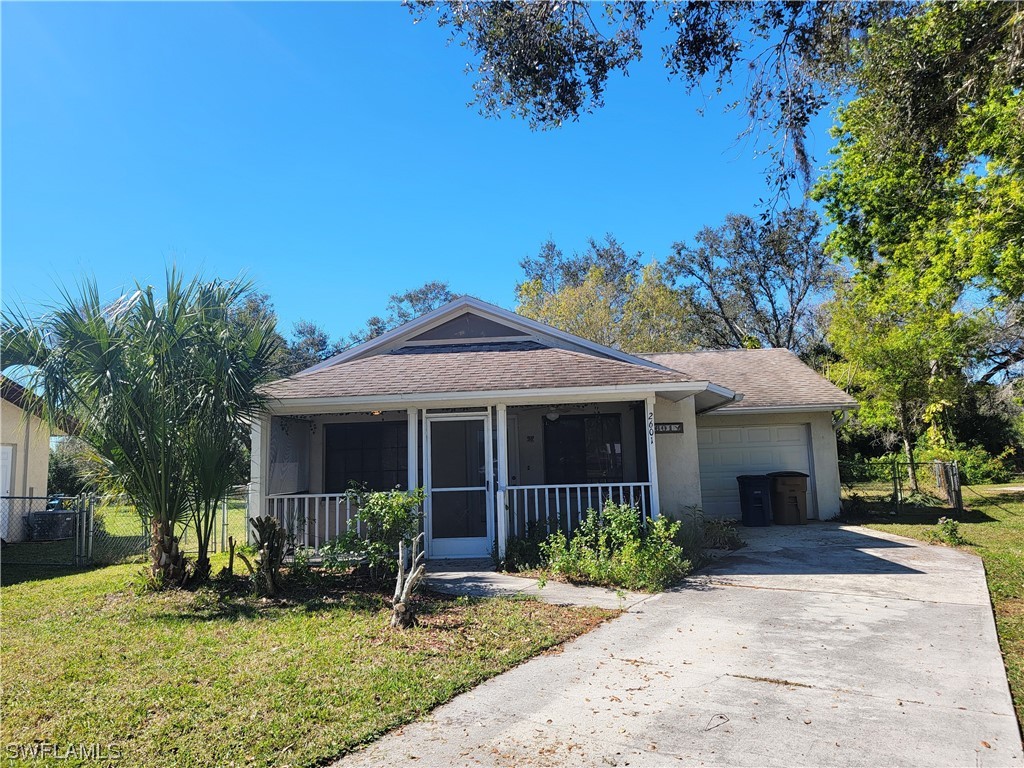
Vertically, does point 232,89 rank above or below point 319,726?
above

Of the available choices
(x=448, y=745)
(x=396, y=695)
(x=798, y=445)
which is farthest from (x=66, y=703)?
(x=798, y=445)

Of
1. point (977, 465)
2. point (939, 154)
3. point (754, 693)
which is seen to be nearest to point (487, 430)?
point (754, 693)

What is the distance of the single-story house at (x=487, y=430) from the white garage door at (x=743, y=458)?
0.34m

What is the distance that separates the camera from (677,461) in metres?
10.8

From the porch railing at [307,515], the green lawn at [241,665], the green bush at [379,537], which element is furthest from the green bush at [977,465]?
the green lawn at [241,665]

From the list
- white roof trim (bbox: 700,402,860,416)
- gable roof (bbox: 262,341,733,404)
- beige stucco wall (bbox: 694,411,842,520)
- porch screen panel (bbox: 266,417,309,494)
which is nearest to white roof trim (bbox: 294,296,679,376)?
gable roof (bbox: 262,341,733,404)

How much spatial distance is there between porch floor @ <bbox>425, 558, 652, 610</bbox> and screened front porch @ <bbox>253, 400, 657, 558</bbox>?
2.52 feet

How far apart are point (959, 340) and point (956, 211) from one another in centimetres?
634

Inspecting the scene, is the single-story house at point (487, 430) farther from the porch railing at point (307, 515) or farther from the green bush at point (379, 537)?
the green bush at point (379, 537)

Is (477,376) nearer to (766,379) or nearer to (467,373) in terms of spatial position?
(467,373)

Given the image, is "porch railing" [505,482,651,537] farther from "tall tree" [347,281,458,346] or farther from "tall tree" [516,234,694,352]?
"tall tree" [347,281,458,346]

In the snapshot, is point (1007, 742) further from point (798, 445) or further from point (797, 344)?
point (797, 344)

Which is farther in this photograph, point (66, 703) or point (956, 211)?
point (956, 211)

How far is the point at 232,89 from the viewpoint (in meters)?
9.20
